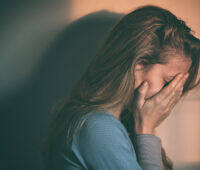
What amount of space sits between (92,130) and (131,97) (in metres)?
0.22

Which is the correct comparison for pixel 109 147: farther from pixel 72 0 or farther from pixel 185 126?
pixel 72 0

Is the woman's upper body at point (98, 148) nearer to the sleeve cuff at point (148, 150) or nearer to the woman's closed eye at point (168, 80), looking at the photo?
the sleeve cuff at point (148, 150)

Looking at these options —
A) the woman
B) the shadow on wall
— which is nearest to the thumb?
the woman

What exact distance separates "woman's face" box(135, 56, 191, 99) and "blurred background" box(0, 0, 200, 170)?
184mm

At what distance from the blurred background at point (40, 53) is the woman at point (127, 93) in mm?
64

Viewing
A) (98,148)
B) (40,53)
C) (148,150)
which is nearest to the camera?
(98,148)

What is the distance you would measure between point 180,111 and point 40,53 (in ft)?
1.80

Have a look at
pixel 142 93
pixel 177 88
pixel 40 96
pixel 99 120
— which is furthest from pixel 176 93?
pixel 40 96

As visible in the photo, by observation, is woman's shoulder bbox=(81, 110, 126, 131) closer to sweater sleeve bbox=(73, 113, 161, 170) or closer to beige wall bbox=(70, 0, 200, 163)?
sweater sleeve bbox=(73, 113, 161, 170)

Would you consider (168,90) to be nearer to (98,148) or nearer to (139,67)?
(139,67)

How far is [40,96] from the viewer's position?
2.31 ft

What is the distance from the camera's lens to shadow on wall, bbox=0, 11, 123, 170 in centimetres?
69

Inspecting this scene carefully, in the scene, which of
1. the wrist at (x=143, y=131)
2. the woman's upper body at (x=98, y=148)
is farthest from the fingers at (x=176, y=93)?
the woman's upper body at (x=98, y=148)

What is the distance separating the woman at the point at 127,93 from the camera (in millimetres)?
494
